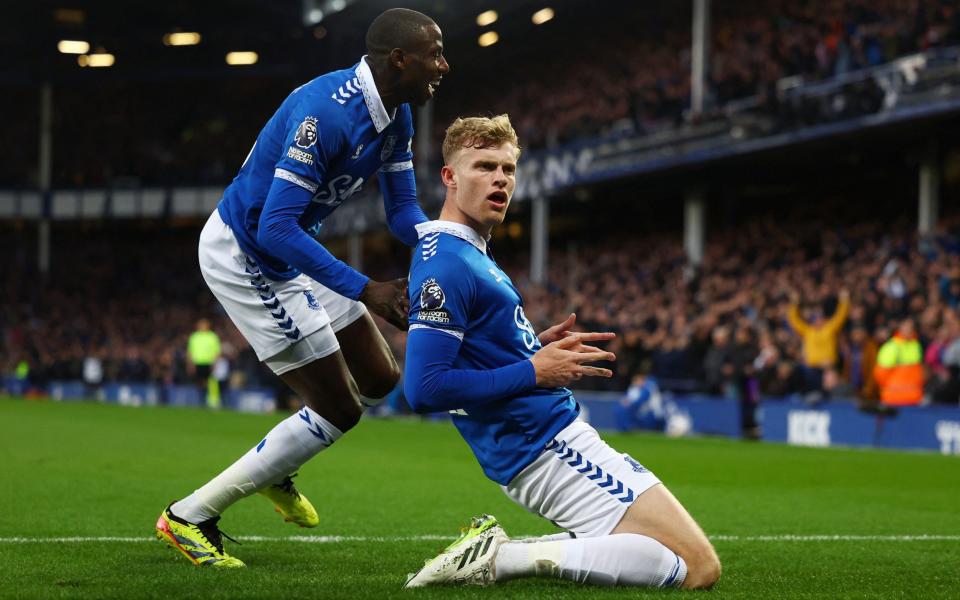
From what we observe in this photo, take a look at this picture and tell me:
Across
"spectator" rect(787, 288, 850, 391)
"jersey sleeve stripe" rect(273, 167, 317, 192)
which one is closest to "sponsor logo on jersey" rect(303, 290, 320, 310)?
"jersey sleeve stripe" rect(273, 167, 317, 192)

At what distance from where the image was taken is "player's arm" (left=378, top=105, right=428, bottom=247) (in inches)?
226

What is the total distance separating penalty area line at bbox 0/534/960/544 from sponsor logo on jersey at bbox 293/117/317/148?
2145 millimetres

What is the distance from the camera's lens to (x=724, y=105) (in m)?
25.8

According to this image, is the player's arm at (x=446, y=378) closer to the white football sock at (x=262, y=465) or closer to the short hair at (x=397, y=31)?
the white football sock at (x=262, y=465)

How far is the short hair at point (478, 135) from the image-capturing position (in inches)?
175

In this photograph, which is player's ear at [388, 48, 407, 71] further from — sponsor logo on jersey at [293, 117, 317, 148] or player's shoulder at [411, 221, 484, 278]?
player's shoulder at [411, 221, 484, 278]

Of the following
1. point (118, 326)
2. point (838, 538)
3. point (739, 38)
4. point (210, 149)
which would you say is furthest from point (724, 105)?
point (210, 149)

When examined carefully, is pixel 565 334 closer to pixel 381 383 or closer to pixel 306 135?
pixel 306 135

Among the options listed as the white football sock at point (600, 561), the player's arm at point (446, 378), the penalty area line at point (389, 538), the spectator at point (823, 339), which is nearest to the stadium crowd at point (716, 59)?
the spectator at point (823, 339)

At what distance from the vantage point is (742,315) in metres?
21.1

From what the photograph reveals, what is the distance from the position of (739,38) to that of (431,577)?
25.8 m

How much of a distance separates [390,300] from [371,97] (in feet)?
3.41

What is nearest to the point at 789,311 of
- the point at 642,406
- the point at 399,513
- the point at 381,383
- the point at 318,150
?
the point at 642,406

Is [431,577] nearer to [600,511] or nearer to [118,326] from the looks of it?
[600,511]
